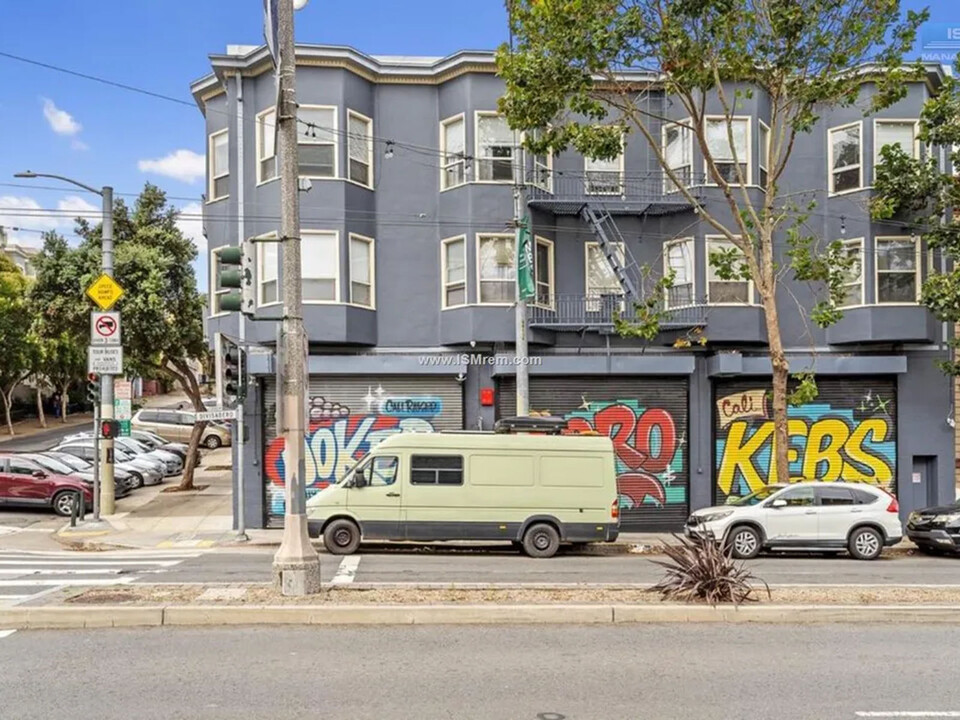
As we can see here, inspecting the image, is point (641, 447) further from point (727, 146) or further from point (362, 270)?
point (362, 270)

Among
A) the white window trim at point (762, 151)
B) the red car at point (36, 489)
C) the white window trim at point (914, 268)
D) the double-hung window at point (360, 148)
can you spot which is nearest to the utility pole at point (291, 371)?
the double-hung window at point (360, 148)

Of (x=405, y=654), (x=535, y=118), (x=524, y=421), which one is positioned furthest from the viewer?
(x=524, y=421)

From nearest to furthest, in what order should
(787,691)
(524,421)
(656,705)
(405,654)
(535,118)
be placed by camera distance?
(656,705), (787,691), (405,654), (535,118), (524,421)

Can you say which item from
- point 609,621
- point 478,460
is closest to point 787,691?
point 609,621

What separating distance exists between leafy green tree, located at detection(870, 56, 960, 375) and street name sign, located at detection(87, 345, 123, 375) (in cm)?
1766

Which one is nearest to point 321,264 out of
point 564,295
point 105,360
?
point 105,360

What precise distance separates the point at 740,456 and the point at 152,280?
1701 centimetres

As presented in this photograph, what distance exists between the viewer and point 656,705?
253 inches

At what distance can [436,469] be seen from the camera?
15984mm

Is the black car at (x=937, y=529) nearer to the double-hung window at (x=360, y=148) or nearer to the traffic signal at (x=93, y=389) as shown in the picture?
the double-hung window at (x=360, y=148)

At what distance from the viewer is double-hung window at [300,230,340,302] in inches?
804

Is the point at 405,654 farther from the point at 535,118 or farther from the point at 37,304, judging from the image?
the point at 37,304

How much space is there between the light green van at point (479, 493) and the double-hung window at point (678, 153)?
8.72 m

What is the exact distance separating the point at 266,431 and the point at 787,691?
54.0 feet
